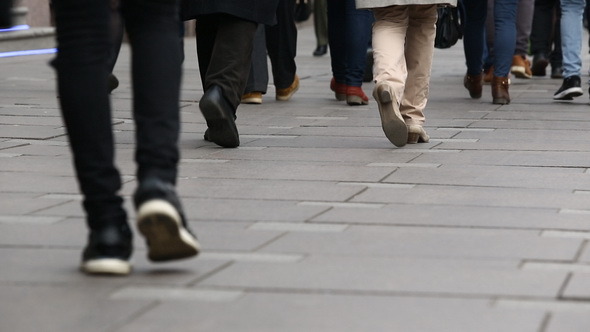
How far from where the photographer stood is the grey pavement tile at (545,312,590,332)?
9.72 ft

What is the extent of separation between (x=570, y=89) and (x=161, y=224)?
645 cm

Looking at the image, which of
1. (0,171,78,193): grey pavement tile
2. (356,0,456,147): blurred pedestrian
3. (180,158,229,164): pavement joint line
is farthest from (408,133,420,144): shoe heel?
(0,171,78,193): grey pavement tile

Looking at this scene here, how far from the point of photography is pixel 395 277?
3.54 m

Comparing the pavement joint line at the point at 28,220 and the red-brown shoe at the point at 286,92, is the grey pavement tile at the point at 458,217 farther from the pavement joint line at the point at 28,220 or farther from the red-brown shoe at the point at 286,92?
the red-brown shoe at the point at 286,92

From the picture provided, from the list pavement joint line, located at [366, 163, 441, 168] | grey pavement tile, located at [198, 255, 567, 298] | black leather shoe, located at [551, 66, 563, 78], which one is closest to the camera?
grey pavement tile, located at [198, 255, 567, 298]

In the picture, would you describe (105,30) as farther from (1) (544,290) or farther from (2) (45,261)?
(1) (544,290)

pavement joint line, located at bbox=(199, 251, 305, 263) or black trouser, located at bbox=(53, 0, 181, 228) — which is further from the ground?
black trouser, located at bbox=(53, 0, 181, 228)

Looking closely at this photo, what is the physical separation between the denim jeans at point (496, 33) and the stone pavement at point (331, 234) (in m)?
1.29

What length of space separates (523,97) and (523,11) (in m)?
1.71

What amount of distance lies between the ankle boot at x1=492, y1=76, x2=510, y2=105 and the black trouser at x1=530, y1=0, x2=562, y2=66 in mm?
2967

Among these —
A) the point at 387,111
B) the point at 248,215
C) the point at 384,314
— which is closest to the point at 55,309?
the point at 384,314

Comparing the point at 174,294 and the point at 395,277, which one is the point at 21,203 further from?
the point at 395,277

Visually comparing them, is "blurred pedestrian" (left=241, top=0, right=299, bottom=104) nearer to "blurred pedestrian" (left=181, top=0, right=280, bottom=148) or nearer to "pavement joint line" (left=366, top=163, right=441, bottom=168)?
"blurred pedestrian" (left=181, top=0, right=280, bottom=148)

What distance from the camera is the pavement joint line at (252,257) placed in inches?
148
